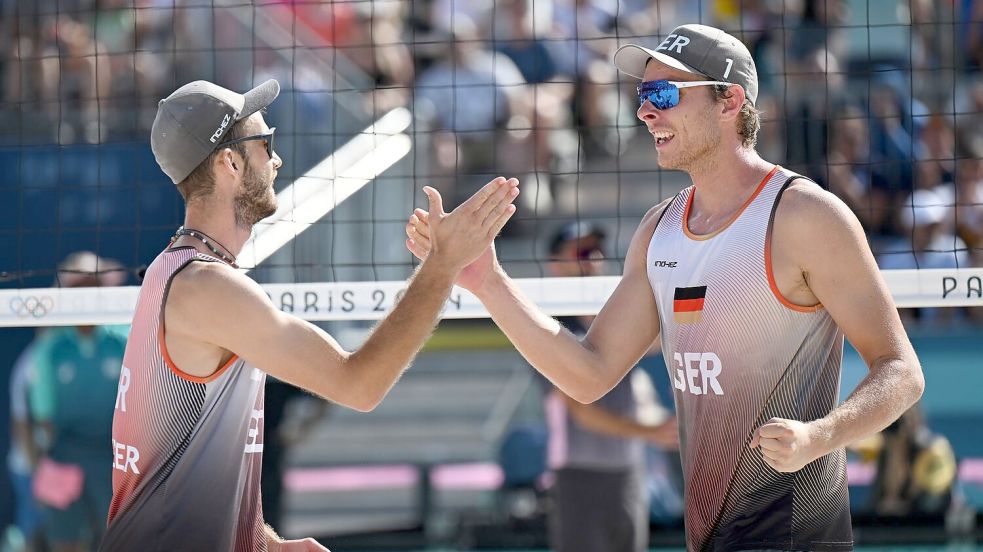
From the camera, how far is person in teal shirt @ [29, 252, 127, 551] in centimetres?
737

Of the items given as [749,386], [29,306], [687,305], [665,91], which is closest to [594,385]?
[687,305]

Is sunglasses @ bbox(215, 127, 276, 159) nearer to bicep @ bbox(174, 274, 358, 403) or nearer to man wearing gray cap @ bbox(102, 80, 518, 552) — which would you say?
man wearing gray cap @ bbox(102, 80, 518, 552)

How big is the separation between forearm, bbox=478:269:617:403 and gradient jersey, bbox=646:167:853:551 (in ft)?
1.04

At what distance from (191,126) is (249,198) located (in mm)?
249

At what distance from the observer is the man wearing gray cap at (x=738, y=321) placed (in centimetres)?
343

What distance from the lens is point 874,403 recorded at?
3.30 metres

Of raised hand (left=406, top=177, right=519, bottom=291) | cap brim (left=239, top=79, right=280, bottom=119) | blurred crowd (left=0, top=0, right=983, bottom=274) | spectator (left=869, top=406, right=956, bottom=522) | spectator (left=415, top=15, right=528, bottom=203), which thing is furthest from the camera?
spectator (left=415, top=15, right=528, bottom=203)

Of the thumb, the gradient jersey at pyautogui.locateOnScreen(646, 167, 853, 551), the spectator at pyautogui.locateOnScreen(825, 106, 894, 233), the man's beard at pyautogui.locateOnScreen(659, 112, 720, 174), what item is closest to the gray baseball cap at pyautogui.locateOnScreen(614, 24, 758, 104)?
the man's beard at pyautogui.locateOnScreen(659, 112, 720, 174)

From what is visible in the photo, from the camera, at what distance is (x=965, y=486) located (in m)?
8.59

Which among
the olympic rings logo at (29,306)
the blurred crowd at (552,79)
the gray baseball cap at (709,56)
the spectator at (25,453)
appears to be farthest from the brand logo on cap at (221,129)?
the blurred crowd at (552,79)

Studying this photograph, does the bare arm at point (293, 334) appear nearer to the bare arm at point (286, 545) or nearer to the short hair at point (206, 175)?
the short hair at point (206, 175)

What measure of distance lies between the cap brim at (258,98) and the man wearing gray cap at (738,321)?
0.57 meters

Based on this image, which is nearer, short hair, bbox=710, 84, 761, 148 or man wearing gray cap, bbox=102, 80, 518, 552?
man wearing gray cap, bbox=102, 80, 518, 552

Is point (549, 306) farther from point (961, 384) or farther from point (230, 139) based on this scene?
point (961, 384)
